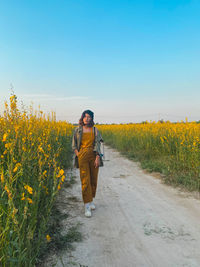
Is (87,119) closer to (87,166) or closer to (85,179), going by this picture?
(87,166)

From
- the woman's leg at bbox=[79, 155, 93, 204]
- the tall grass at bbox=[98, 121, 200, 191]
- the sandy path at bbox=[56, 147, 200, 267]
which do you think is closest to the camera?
the sandy path at bbox=[56, 147, 200, 267]

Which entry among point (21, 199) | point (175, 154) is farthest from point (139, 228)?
point (175, 154)

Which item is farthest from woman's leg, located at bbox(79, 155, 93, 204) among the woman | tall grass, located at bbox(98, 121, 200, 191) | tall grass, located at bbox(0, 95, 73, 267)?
tall grass, located at bbox(98, 121, 200, 191)

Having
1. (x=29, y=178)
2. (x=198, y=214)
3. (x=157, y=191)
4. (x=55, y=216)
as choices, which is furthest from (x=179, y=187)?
(x=29, y=178)

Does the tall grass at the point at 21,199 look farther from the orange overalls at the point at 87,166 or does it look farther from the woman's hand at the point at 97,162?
the woman's hand at the point at 97,162

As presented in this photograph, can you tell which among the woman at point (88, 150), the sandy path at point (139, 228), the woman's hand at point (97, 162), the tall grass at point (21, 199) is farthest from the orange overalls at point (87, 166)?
the tall grass at point (21, 199)

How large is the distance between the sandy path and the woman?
555 mm

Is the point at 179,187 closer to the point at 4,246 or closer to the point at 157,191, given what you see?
the point at 157,191

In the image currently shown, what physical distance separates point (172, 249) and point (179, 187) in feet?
Result: 8.45

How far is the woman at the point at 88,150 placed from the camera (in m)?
3.69

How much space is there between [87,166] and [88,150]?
302 millimetres

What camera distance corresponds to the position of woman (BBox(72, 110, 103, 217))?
3.69 metres

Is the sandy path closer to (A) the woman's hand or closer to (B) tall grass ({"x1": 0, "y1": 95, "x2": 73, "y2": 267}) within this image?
(B) tall grass ({"x1": 0, "y1": 95, "x2": 73, "y2": 267})

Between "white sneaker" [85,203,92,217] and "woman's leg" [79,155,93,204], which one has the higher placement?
"woman's leg" [79,155,93,204]
